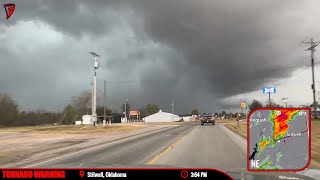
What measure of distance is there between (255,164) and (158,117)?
194 metres

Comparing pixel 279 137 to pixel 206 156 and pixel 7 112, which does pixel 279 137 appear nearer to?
pixel 206 156

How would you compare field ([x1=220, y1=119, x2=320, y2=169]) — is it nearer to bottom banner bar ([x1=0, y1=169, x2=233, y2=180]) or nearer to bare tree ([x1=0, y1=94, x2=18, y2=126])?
bottom banner bar ([x1=0, y1=169, x2=233, y2=180])

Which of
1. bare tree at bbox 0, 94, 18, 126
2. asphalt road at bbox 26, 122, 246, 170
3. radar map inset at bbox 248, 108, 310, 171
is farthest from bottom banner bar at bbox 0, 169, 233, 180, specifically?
bare tree at bbox 0, 94, 18, 126

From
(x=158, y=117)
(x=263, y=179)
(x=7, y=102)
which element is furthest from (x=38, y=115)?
(x=263, y=179)

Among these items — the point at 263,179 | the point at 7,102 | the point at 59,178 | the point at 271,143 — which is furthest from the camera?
the point at 7,102

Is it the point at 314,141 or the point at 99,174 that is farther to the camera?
the point at 314,141

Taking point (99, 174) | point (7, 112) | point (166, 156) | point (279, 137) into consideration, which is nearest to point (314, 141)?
point (166, 156)

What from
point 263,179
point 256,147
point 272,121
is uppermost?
point 272,121

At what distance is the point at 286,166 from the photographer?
4.34 m

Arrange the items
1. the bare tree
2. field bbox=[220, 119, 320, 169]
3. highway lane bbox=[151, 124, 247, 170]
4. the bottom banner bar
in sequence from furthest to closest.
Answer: the bare tree < field bbox=[220, 119, 320, 169] < highway lane bbox=[151, 124, 247, 170] < the bottom banner bar

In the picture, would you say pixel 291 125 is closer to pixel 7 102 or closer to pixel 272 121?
pixel 272 121

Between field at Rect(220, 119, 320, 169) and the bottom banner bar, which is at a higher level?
the bottom banner bar

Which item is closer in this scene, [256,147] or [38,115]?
[256,147]

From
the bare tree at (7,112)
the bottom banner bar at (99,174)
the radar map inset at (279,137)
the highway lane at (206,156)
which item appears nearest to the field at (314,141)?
the highway lane at (206,156)
